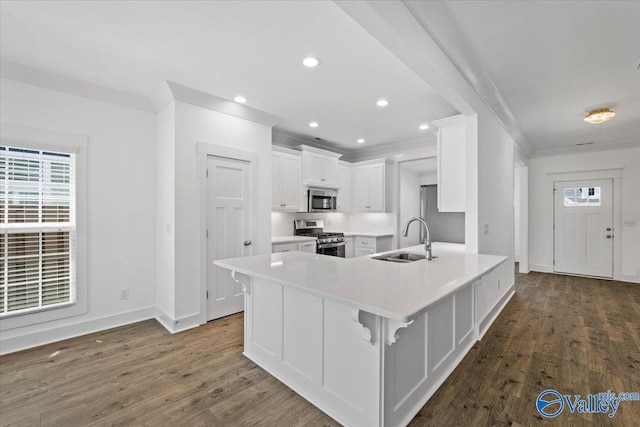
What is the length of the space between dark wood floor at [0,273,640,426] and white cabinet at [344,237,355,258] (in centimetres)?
274

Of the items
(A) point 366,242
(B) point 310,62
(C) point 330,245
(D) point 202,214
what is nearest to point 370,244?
(A) point 366,242

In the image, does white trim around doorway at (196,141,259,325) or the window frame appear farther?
white trim around doorway at (196,141,259,325)

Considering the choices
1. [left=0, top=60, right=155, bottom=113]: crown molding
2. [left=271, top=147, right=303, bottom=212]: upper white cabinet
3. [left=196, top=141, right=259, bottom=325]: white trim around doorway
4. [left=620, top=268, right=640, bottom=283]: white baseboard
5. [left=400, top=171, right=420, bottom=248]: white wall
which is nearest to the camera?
[left=0, top=60, right=155, bottom=113]: crown molding

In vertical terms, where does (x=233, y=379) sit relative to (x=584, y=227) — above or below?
below

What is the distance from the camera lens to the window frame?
8.55 ft

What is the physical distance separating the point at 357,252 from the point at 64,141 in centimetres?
465

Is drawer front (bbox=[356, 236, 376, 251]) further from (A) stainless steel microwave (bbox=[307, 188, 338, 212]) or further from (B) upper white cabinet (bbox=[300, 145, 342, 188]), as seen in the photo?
(B) upper white cabinet (bbox=[300, 145, 342, 188])

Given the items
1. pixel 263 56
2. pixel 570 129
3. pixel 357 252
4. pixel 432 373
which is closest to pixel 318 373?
pixel 432 373

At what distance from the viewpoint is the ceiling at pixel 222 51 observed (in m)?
1.90

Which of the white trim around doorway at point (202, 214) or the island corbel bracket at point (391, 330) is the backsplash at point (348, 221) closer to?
the white trim around doorway at point (202, 214)

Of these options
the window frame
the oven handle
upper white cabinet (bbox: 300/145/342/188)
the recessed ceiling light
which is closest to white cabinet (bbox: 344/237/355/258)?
the oven handle

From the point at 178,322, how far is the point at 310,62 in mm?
2936

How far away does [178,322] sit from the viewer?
3043mm

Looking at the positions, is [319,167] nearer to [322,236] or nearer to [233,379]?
[322,236]
